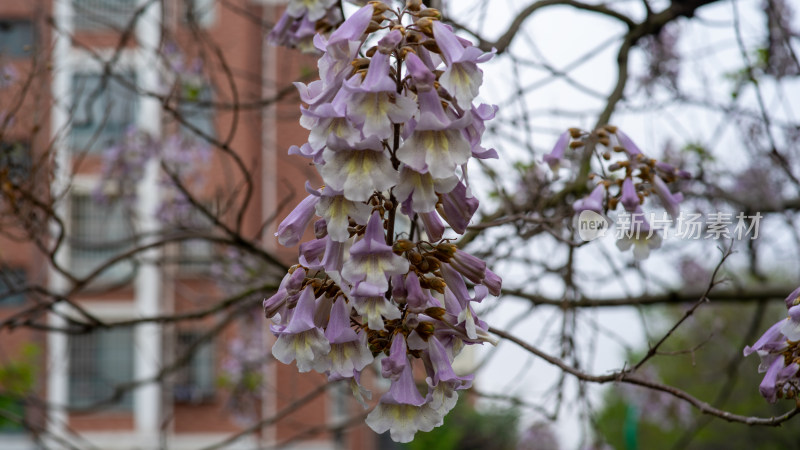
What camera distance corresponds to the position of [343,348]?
168 cm

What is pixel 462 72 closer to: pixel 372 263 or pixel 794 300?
pixel 372 263

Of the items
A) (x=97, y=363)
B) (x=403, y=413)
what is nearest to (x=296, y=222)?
(x=403, y=413)

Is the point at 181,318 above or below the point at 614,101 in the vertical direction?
below

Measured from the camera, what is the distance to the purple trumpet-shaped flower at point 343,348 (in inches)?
65.1

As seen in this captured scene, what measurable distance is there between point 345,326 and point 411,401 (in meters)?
0.21

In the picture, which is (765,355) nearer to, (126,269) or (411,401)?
(411,401)

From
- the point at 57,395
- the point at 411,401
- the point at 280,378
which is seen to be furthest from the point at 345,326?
the point at 57,395

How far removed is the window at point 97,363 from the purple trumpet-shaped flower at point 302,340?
917 inches

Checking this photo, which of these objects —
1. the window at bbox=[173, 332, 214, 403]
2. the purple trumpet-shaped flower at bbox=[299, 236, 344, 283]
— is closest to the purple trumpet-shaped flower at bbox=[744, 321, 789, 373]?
the purple trumpet-shaped flower at bbox=[299, 236, 344, 283]

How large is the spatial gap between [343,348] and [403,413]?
0.66 feet

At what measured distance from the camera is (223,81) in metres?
19.7

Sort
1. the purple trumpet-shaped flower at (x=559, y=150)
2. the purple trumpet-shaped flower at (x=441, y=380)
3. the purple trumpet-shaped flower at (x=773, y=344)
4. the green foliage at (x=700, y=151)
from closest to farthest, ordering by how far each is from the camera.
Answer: the purple trumpet-shaped flower at (x=441, y=380) < the purple trumpet-shaped flower at (x=773, y=344) < the purple trumpet-shaped flower at (x=559, y=150) < the green foliage at (x=700, y=151)


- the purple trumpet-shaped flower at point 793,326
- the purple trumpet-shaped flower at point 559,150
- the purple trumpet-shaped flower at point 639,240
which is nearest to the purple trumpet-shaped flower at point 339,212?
the purple trumpet-shaped flower at point 793,326

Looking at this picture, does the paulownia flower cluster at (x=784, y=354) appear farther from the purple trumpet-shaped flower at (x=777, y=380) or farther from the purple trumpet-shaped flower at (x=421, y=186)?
the purple trumpet-shaped flower at (x=421, y=186)
